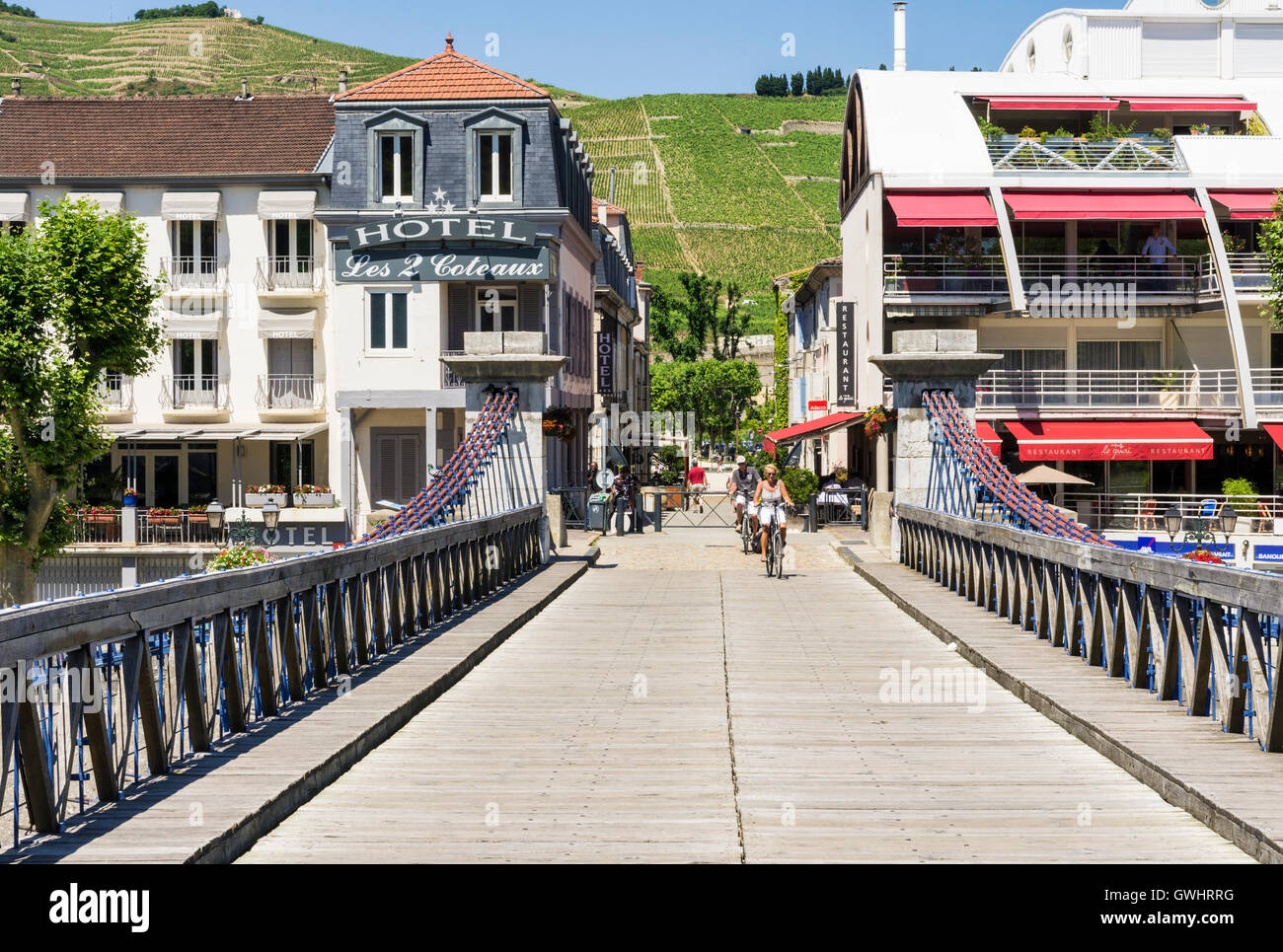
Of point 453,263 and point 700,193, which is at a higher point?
point 700,193

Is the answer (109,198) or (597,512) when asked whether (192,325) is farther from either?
(597,512)

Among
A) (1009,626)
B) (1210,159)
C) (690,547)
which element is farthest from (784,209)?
(1009,626)

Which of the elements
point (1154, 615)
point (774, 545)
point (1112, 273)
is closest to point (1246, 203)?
point (1112, 273)

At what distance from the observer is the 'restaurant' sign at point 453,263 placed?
39875mm

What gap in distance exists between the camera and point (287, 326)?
44125mm

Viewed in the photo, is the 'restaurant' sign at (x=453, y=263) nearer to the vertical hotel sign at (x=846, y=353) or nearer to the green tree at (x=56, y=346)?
the green tree at (x=56, y=346)

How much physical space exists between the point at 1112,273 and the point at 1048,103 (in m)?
5.67

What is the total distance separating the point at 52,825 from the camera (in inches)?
273

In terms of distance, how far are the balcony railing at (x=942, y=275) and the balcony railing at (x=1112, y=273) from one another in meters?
1.03

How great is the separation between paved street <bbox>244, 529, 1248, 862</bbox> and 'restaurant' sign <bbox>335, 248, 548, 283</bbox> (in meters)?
24.9

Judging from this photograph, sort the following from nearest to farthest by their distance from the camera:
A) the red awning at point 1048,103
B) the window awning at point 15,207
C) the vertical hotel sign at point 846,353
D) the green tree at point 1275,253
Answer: the green tree at point 1275,253
the window awning at point 15,207
the red awning at point 1048,103
the vertical hotel sign at point 846,353

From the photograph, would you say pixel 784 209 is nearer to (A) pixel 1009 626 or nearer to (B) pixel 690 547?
(B) pixel 690 547

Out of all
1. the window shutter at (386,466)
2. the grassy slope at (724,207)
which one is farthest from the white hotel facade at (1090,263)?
the grassy slope at (724,207)

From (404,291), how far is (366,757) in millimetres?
34103
